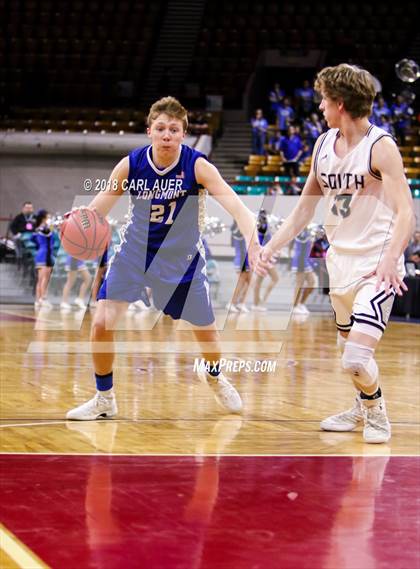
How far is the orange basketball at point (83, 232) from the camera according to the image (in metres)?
6.07

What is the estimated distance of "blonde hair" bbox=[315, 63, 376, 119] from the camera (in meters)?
4.85

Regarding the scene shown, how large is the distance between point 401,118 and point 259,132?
10.4 ft

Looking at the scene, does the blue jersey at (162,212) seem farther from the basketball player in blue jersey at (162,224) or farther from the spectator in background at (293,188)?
the spectator in background at (293,188)

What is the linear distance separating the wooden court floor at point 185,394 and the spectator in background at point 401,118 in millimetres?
10114

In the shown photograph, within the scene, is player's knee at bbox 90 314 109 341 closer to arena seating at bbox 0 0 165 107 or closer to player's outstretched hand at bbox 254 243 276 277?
player's outstretched hand at bbox 254 243 276 277

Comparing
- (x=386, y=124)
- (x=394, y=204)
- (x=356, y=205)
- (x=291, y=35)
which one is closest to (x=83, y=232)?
(x=356, y=205)

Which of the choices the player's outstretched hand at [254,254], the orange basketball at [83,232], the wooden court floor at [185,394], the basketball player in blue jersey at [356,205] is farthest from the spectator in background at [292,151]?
the basketball player in blue jersey at [356,205]

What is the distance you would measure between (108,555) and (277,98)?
20512 millimetres

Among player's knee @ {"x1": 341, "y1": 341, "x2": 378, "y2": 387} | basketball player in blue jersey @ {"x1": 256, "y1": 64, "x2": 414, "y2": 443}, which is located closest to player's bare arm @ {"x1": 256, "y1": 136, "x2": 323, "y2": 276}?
basketball player in blue jersey @ {"x1": 256, "y1": 64, "x2": 414, "y2": 443}

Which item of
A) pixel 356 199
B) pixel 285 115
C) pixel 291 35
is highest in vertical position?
pixel 291 35

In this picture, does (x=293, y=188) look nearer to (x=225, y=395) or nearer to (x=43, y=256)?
(x=43, y=256)

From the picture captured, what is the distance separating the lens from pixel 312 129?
21312 millimetres

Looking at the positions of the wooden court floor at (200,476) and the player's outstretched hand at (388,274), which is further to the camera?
the player's outstretched hand at (388,274)

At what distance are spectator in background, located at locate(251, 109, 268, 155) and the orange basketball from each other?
53.2 ft
